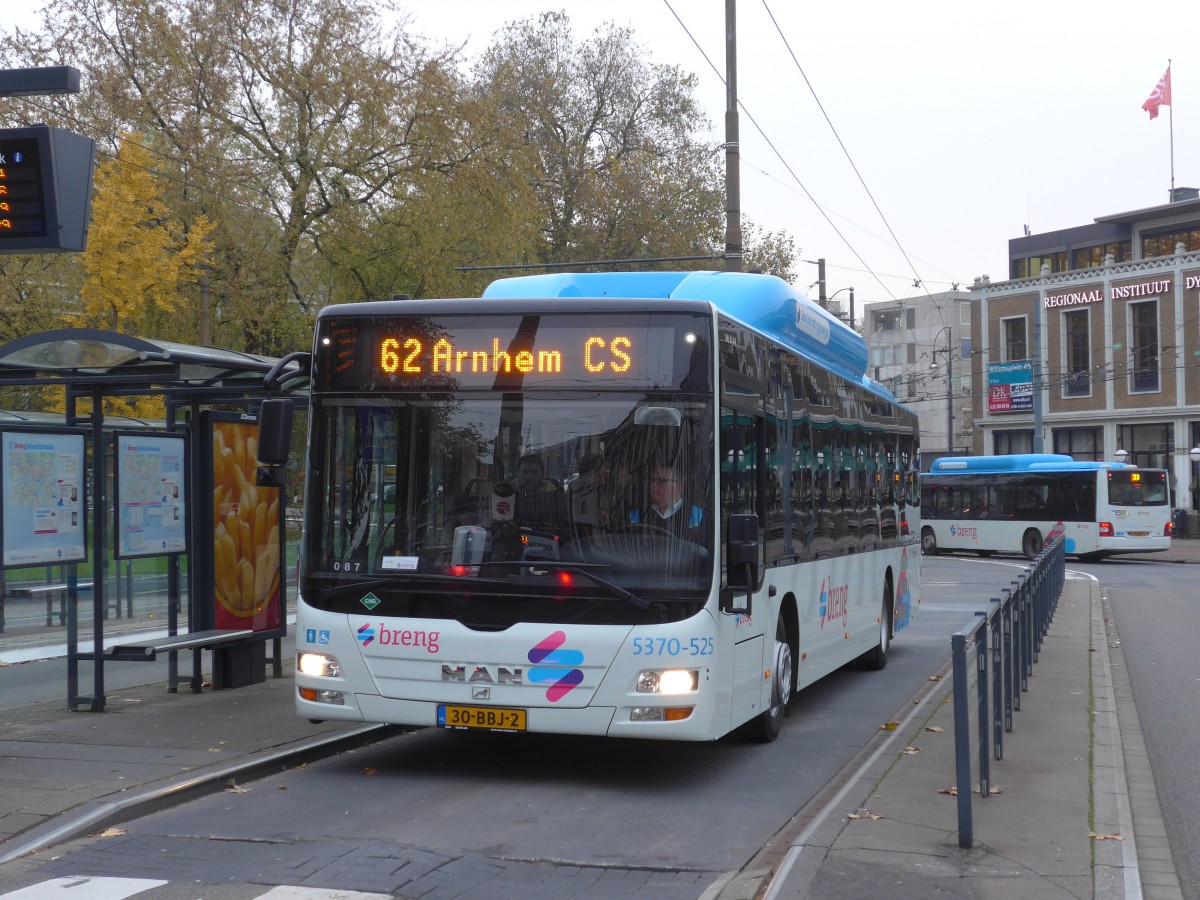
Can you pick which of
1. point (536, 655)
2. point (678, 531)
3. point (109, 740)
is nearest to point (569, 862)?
point (536, 655)

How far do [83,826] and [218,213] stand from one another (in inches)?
900

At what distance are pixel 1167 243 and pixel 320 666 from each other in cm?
5957

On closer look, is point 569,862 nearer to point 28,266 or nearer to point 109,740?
point 109,740

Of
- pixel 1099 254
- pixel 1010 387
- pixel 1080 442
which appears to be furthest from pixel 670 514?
pixel 1099 254

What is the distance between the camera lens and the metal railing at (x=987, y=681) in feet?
21.8

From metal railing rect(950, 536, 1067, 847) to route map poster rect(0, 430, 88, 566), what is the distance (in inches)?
261

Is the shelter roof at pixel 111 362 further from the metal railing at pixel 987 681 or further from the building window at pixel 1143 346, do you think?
the building window at pixel 1143 346

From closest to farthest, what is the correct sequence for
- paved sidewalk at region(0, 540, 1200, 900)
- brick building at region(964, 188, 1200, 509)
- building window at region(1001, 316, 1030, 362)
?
paved sidewalk at region(0, 540, 1200, 900) → brick building at region(964, 188, 1200, 509) → building window at region(1001, 316, 1030, 362)

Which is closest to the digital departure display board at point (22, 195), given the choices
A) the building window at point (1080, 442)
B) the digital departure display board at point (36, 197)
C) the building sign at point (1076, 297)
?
the digital departure display board at point (36, 197)

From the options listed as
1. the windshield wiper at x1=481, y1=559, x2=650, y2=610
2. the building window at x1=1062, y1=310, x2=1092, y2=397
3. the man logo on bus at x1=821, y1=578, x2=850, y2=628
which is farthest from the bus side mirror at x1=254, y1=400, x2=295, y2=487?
the building window at x1=1062, y1=310, x2=1092, y2=397

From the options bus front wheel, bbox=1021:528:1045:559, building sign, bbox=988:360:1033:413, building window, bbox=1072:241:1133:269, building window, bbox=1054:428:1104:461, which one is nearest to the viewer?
bus front wheel, bbox=1021:528:1045:559

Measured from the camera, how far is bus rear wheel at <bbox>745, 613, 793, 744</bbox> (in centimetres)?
984

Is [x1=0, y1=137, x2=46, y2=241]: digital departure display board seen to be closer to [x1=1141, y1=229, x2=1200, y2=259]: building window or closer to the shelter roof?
the shelter roof

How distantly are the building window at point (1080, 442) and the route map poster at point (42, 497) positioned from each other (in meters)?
55.1
